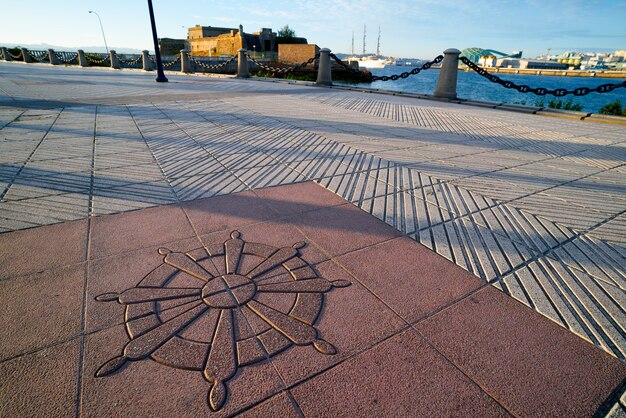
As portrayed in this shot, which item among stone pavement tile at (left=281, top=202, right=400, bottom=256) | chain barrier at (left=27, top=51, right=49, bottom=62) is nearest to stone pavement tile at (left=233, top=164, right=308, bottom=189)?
stone pavement tile at (left=281, top=202, right=400, bottom=256)

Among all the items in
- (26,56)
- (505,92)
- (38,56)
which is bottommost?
(505,92)

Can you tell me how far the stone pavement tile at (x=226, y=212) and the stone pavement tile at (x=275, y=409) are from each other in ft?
5.68

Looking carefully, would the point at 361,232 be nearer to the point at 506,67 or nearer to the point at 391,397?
the point at 391,397

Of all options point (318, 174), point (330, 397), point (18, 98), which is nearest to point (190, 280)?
point (330, 397)

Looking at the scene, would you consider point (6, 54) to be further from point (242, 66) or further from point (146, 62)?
point (242, 66)

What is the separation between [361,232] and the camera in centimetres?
305

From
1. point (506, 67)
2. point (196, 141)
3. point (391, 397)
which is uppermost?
point (506, 67)

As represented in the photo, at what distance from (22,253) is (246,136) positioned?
4.40m

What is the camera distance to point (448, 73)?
11734mm

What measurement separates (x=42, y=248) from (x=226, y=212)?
1530 millimetres

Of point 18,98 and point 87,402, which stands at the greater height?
point 18,98

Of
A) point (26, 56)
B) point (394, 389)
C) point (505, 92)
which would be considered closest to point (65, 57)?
point (26, 56)

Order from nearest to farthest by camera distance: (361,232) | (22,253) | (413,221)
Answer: (22,253)
(361,232)
(413,221)

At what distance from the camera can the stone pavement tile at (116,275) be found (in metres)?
2.00
